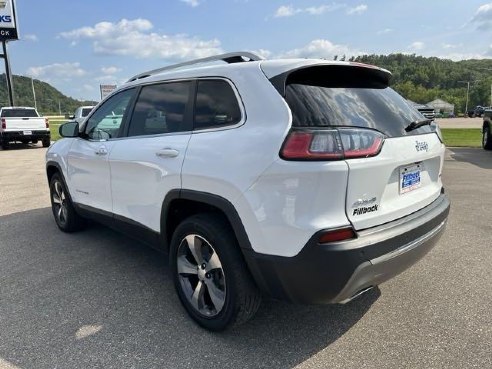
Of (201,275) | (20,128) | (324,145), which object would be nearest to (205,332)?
Answer: (201,275)

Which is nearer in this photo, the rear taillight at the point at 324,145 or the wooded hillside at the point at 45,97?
the rear taillight at the point at 324,145

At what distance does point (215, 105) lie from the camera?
9.37ft

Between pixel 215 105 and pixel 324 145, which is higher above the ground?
pixel 215 105

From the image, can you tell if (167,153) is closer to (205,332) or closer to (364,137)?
(205,332)

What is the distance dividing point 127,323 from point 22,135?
709 inches

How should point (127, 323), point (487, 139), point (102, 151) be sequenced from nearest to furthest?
point (127, 323)
point (102, 151)
point (487, 139)

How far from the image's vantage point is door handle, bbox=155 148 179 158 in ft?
9.80

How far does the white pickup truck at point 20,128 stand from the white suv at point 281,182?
1728 cm

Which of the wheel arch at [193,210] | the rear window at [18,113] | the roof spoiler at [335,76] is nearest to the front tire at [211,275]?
the wheel arch at [193,210]

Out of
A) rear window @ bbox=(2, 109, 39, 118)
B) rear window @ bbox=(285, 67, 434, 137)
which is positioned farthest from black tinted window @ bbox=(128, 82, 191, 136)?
rear window @ bbox=(2, 109, 39, 118)

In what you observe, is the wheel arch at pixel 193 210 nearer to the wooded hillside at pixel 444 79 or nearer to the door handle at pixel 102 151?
the door handle at pixel 102 151

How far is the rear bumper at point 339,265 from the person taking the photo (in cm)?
226

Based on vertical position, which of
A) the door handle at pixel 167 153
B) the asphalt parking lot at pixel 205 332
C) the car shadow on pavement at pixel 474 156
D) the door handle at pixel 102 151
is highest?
the door handle at pixel 167 153

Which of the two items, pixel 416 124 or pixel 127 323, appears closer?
pixel 416 124
